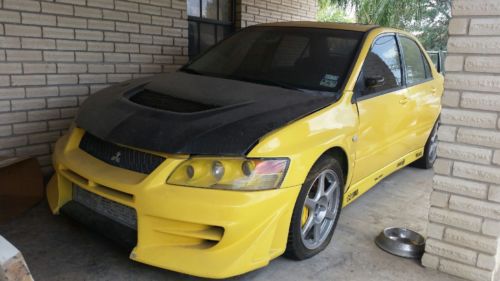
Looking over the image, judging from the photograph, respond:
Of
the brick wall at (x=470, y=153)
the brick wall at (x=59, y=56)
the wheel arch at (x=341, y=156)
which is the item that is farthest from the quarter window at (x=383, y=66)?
the brick wall at (x=59, y=56)

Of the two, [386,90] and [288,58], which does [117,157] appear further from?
[386,90]

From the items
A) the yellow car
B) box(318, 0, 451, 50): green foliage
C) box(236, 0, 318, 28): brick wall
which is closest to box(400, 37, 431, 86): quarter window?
the yellow car

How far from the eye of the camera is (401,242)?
10.7 ft

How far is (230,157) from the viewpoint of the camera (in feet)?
7.93

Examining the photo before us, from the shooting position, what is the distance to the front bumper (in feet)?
7.68

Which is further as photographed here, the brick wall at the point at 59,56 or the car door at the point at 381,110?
the brick wall at the point at 59,56

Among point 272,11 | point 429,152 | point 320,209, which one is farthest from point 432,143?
point 272,11

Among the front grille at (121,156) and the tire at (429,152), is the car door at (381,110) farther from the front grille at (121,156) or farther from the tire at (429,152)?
the front grille at (121,156)

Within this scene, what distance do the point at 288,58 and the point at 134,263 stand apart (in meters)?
1.96

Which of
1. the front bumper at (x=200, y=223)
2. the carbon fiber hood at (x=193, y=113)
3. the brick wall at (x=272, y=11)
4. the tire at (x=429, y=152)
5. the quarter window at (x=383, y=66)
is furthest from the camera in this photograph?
the brick wall at (x=272, y=11)

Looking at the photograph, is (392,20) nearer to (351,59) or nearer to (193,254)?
(351,59)

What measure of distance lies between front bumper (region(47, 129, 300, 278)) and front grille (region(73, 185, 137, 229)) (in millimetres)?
69

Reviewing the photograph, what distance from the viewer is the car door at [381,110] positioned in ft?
11.2

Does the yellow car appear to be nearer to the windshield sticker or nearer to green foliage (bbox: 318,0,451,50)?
the windshield sticker
